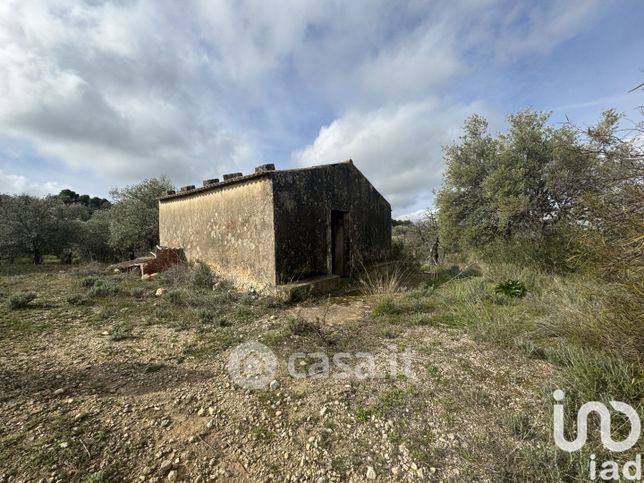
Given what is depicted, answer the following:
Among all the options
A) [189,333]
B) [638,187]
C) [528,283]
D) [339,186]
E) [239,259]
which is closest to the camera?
[638,187]

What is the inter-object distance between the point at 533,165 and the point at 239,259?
8189 millimetres

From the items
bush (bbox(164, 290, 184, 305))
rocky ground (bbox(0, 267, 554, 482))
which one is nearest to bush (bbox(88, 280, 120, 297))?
bush (bbox(164, 290, 184, 305))

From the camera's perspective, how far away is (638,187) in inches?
97.7

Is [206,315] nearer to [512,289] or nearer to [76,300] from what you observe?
[76,300]

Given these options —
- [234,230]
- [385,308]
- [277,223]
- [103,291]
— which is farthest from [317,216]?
[103,291]

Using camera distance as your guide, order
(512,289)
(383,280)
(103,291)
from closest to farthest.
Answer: (512,289)
(103,291)
(383,280)

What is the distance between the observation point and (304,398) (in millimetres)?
2607

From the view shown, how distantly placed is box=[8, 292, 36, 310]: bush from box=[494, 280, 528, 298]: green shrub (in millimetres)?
9253

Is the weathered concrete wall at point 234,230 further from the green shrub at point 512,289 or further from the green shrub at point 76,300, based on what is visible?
the green shrub at point 512,289

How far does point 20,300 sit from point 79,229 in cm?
1235

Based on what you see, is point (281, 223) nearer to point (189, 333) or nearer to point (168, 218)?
point (189, 333)

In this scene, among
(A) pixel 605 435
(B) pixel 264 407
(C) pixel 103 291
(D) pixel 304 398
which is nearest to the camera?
(A) pixel 605 435

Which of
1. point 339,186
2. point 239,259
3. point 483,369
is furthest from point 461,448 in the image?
point 339,186

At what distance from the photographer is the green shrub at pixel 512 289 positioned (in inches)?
220
